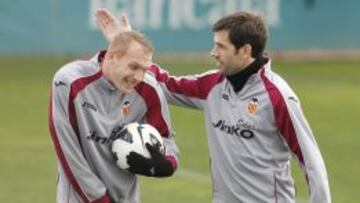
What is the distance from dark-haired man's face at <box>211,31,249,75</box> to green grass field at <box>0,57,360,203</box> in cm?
484

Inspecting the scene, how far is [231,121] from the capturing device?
7.25 meters

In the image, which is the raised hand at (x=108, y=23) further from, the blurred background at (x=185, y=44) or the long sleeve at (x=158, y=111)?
the blurred background at (x=185, y=44)

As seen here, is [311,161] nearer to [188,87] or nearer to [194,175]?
[188,87]

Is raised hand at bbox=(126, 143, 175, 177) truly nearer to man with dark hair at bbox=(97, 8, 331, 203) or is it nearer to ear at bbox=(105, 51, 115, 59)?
man with dark hair at bbox=(97, 8, 331, 203)

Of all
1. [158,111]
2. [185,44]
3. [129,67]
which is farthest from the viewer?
[185,44]

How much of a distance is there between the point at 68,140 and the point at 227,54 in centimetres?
116

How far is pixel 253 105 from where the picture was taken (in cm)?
721

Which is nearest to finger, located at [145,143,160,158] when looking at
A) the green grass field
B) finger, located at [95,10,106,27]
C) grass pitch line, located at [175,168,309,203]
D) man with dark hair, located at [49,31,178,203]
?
man with dark hair, located at [49,31,178,203]

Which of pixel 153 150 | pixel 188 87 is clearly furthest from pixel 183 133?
pixel 153 150

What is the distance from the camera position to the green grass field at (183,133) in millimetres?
12391

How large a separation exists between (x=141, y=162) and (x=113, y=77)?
55cm

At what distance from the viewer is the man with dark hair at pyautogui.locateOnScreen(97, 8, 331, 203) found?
710 cm

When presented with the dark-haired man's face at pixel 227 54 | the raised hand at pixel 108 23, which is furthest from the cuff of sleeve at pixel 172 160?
the raised hand at pixel 108 23

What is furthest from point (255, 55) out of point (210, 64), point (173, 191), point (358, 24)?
point (358, 24)
